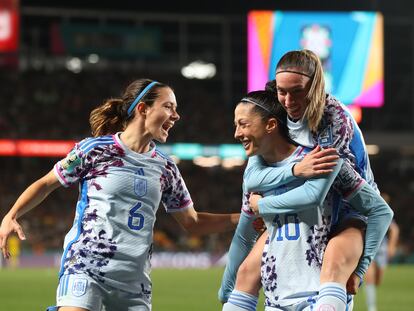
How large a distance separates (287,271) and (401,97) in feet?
162

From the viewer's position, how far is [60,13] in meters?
48.2

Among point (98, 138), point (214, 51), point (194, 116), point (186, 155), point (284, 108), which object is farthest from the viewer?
point (214, 51)

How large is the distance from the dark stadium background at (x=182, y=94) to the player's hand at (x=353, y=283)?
94.7 ft

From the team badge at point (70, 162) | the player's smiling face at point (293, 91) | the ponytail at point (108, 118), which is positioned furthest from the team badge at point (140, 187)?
the player's smiling face at point (293, 91)

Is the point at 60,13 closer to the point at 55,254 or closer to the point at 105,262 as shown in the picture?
the point at 55,254

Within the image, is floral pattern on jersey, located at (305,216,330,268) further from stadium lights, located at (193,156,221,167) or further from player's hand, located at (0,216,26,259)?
stadium lights, located at (193,156,221,167)

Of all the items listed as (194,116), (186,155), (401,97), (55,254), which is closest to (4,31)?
(55,254)

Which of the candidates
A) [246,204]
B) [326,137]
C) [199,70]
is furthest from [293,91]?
[199,70]

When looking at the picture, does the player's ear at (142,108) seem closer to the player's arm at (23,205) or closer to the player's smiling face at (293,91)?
the player's arm at (23,205)

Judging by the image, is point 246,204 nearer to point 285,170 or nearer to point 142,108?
point 285,170

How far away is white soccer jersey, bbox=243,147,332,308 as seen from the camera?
490cm

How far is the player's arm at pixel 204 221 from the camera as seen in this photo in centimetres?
637

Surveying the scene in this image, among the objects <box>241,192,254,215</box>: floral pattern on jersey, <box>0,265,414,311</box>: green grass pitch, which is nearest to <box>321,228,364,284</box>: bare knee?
<box>241,192,254,215</box>: floral pattern on jersey

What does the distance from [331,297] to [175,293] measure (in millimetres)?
14848
